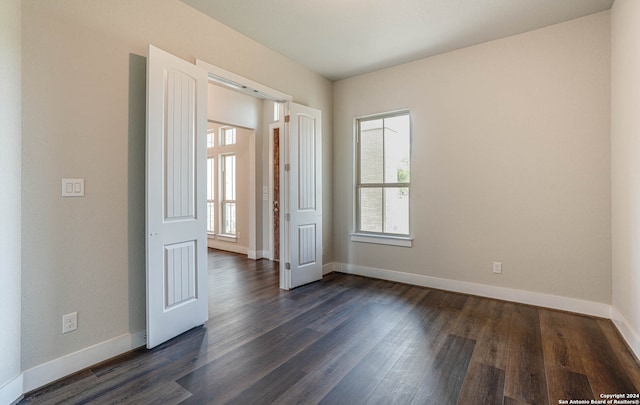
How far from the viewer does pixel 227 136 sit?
20.9 ft

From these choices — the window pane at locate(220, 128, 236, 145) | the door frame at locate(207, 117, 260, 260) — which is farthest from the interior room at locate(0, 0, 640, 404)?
the window pane at locate(220, 128, 236, 145)

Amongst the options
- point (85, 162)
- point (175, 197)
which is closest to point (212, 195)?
point (175, 197)

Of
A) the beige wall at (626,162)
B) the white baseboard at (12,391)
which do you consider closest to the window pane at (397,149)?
the beige wall at (626,162)

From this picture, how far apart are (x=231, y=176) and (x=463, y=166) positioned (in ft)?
15.3

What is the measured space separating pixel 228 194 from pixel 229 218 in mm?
530

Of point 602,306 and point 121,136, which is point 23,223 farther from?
point 602,306

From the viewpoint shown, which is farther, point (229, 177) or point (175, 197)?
point (229, 177)

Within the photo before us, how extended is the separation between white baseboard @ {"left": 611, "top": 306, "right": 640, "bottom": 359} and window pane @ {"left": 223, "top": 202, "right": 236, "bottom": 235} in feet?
19.3

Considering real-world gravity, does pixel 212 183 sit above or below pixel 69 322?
above

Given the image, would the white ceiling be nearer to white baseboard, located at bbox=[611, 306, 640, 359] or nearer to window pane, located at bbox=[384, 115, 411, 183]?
window pane, located at bbox=[384, 115, 411, 183]

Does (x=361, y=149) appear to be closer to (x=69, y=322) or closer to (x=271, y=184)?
(x=271, y=184)

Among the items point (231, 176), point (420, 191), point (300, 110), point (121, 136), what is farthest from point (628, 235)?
point (231, 176)

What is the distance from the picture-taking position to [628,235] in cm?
234

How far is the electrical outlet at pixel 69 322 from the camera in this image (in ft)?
6.44
